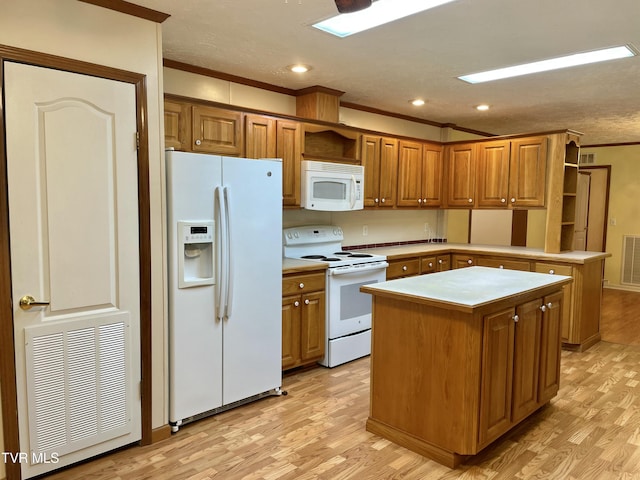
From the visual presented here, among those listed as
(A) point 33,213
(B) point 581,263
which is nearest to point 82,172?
(A) point 33,213

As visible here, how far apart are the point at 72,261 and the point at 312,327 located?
195 cm

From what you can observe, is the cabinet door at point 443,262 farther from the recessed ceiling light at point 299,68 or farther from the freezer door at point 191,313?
the freezer door at point 191,313

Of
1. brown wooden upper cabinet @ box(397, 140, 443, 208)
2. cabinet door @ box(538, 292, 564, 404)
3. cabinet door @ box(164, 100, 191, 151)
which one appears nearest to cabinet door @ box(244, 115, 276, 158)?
cabinet door @ box(164, 100, 191, 151)

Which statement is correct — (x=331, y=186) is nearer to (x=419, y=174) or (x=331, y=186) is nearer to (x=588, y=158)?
(x=419, y=174)

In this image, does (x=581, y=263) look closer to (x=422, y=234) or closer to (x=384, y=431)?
(x=422, y=234)

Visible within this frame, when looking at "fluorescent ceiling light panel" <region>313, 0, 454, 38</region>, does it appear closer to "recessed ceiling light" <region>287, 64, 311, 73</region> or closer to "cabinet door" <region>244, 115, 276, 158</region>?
"recessed ceiling light" <region>287, 64, 311, 73</region>

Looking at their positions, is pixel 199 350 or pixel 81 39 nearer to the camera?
pixel 81 39

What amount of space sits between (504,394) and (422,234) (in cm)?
344

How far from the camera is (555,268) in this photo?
14.7ft

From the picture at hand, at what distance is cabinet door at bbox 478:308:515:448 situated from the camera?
2379 mm

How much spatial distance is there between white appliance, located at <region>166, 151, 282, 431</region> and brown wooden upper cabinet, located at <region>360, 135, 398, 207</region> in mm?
1631

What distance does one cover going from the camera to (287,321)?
3.58 meters

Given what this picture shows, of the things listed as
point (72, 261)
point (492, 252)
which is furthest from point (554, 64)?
point (72, 261)

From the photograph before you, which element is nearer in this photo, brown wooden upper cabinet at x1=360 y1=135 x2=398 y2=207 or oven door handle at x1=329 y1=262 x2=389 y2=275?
oven door handle at x1=329 y1=262 x2=389 y2=275
